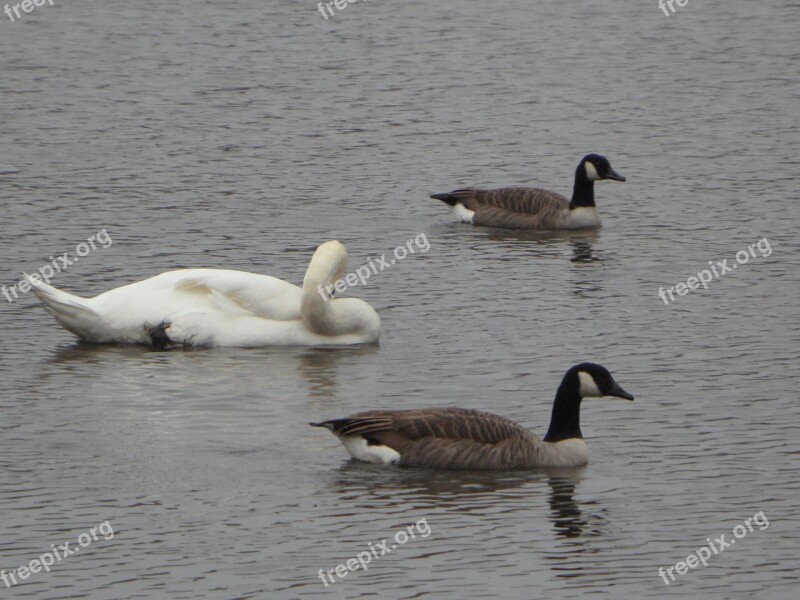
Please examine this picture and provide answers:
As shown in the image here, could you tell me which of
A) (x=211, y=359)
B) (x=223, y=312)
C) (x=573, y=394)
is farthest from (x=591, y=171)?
(x=573, y=394)

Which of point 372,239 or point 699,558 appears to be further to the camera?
point 372,239

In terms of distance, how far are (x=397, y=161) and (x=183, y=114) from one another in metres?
4.37

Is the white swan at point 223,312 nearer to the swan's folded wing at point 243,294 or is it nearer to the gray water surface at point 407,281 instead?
the swan's folded wing at point 243,294

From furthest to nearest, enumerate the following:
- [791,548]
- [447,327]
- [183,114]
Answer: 1. [183,114]
2. [447,327]
3. [791,548]

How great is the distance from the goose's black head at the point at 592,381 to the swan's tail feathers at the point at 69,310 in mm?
5460

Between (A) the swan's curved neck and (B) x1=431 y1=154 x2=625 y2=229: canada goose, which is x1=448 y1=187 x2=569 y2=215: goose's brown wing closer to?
(B) x1=431 y1=154 x2=625 y2=229: canada goose

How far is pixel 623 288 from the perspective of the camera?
19031 millimetres

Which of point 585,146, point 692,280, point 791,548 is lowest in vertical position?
point 791,548

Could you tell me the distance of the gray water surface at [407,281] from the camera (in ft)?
37.7

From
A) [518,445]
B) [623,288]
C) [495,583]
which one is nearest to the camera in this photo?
[495,583]

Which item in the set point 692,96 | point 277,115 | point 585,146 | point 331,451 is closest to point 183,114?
point 277,115

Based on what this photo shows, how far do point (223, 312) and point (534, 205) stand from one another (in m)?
6.72

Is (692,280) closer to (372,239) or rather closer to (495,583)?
(372,239)

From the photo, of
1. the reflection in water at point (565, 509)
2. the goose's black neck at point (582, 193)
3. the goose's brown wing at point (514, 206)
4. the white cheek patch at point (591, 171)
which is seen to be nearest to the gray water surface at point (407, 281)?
the reflection in water at point (565, 509)
